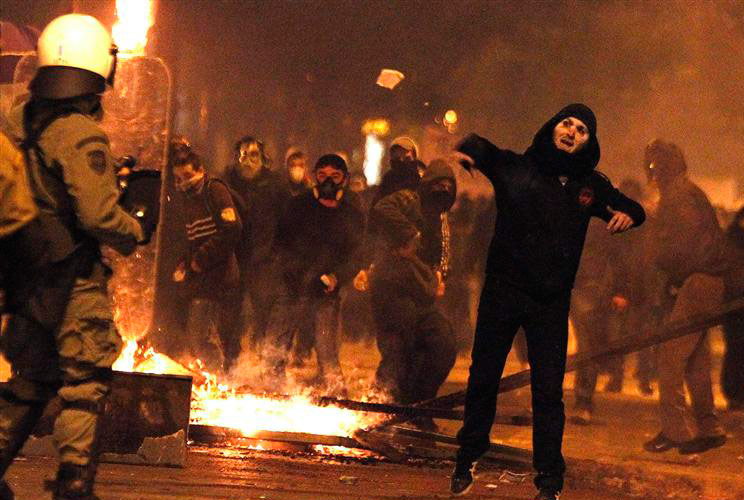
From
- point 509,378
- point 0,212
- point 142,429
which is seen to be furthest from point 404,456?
point 0,212

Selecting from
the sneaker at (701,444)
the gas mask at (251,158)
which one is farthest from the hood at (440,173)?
the sneaker at (701,444)

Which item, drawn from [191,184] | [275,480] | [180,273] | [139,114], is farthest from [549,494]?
[139,114]

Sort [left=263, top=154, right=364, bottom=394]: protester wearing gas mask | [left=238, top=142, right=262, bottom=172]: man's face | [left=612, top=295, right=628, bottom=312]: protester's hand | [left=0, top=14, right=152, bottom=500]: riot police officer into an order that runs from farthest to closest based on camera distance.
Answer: [left=238, top=142, right=262, bottom=172]: man's face < [left=263, top=154, right=364, bottom=394]: protester wearing gas mask < [left=612, top=295, right=628, bottom=312]: protester's hand < [left=0, top=14, right=152, bottom=500]: riot police officer

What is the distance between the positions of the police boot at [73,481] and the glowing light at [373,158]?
424 centimetres

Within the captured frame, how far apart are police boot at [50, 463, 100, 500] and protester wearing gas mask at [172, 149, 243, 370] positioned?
4.13 meters

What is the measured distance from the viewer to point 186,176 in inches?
366

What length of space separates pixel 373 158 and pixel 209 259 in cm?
148

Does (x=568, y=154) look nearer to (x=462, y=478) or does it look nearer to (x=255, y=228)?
(x=462, y=478)

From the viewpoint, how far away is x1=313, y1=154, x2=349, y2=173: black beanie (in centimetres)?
892

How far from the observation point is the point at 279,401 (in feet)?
29.6

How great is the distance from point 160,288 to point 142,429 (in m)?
2.42

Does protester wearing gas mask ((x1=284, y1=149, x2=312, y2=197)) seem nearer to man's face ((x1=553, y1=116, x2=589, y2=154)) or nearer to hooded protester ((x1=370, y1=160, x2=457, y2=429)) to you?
hooded protester ((x1=370, y1=160, x2=457, y2=429))

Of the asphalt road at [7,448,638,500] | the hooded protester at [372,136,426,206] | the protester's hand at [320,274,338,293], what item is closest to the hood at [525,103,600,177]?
the asphalt road at [7,448,638,500]

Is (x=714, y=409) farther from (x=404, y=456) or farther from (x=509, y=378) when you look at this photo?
(x=404, y=456)
